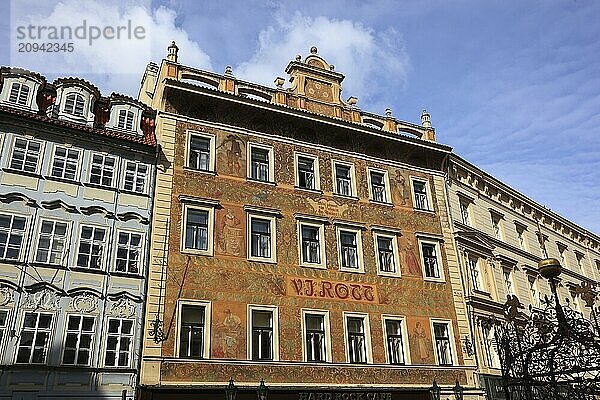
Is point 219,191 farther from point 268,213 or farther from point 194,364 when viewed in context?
point 194,364

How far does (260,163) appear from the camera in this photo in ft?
65.7

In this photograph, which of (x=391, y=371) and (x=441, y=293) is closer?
(x=391, y=371)

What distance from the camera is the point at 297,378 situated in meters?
16.8

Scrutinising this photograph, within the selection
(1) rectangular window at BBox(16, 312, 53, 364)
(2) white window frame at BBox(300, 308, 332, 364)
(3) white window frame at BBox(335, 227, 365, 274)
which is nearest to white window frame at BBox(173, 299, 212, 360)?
(2) white window frame at BBox(300, 308, 332, 364)

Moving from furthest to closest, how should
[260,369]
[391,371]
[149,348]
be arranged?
[391,371] → [260,369] → [149,348]

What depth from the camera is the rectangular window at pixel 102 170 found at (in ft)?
54.6

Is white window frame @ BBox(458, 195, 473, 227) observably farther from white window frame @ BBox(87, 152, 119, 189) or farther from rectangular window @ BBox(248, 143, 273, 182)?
white window frame @ BBox(87, 152, 119, 189)

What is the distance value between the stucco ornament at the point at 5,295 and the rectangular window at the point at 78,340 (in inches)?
62.7

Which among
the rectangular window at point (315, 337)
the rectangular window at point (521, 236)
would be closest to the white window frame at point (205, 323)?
the rectangular window at point (315, 337)

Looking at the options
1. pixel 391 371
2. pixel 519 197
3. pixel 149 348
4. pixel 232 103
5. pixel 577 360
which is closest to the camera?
pixel 577 360

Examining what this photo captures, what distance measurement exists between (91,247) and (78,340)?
274cm

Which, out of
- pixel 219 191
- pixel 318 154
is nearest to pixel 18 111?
pixel 219 191

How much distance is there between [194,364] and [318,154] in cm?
961

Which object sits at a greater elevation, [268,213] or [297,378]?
[268,213]
